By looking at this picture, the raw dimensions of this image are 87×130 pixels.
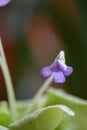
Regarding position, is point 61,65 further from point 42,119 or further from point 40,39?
point 40,39

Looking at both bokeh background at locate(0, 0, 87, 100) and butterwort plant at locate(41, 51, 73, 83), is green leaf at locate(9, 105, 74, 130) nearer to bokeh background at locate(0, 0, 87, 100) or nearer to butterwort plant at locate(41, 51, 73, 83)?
butterwort plant at locate(41, 51, 73, 83)

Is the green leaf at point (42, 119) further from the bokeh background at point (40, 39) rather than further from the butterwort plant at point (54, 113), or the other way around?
the bokeh background at point (40, 39)

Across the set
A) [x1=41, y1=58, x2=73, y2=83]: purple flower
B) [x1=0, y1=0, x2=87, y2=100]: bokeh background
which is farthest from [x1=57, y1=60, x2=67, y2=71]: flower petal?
[x1=0, y1=0, x2=87, y2=100]: bokeh background

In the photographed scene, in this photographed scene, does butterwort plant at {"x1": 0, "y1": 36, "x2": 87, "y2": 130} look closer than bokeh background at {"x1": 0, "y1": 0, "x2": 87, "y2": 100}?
Yes

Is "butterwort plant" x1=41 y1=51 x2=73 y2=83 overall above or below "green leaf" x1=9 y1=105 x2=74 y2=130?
above

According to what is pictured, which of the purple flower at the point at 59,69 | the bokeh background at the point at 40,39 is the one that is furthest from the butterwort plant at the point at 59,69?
the bokeh background at the point at 40,39
